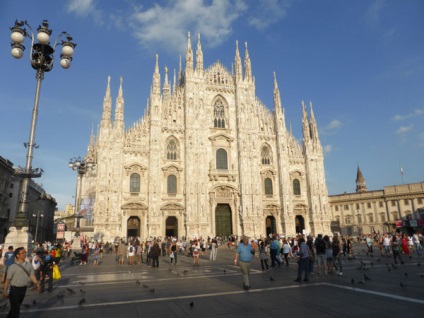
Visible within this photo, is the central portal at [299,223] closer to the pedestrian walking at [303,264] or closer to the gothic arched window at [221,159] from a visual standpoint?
the gothic arched window at [221,159]

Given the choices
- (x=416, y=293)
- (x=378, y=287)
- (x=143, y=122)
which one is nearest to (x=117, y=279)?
(x=378, y=287)

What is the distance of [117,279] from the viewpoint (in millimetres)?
12273

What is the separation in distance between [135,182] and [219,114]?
14.3 meters

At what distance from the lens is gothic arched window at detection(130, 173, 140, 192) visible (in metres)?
34.0

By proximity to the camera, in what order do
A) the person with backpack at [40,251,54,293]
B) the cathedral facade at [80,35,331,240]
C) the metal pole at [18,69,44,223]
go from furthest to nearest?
the cathedral facade at [80,35,331,240] < the metal pole at [18,69,44,223] < the person with backpack at [40,251,54,293]

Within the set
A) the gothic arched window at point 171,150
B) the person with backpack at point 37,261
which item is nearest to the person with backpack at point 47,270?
the person with backpack at point 37,261

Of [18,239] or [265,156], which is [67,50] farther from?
[265,156]

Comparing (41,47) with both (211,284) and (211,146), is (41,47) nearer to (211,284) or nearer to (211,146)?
(211,284)

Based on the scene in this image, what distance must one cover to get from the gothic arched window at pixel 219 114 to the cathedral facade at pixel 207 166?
0.14 m

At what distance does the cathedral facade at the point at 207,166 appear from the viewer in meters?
33.4

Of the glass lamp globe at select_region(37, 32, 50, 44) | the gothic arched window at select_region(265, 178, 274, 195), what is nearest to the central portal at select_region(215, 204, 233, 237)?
the gothic arched window at select_region(265, 178, 274, 195)

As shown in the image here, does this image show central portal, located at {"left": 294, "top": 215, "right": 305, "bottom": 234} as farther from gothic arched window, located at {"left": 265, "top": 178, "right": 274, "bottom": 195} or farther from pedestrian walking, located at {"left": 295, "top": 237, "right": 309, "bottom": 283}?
pedestrian walking, located at {"left": 295, "top": 237, "right": 309, "bottom": 283}

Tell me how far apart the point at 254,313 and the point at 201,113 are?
32928 millimetres

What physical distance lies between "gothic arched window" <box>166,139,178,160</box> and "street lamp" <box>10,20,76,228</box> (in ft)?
78.7
